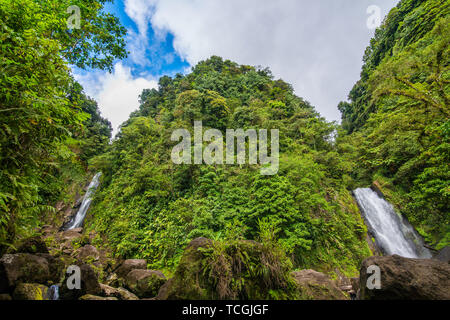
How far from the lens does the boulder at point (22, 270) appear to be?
8.59 feet

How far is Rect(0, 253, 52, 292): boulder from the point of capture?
262cm

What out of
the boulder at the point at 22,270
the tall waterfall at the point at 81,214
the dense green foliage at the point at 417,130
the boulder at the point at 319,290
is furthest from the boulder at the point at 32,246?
the tall waterfall at the point at 81,214

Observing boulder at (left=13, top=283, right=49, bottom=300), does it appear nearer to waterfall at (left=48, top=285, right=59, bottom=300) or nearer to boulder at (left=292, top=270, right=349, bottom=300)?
waterfall at (left=48, top=285, right=59, bottom=300)

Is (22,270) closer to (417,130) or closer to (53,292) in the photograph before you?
(53,292)

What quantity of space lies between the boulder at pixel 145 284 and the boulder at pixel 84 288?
109 cm

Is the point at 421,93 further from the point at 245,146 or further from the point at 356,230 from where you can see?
the point at 245,146

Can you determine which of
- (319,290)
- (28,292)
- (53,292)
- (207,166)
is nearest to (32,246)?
(53,292)

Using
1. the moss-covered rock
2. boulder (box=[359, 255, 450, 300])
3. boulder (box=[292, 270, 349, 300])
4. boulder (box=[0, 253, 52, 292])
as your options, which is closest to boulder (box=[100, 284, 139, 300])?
boulder (box=[0, 253, 52, 292])

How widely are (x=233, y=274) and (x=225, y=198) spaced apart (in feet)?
19.7

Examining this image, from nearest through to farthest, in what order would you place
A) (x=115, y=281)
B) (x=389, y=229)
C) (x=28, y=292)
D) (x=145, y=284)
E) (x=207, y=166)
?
(x=28, y=292) → (x=145, y=284) → (x=115, y=281) → (x=207, y=166) → (x=389, y=229)

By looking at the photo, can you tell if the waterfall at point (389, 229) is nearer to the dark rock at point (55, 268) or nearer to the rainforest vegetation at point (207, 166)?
the rainforest vegetation at point (207, 166)

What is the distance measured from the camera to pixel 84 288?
3475 mm

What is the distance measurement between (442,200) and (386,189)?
3671 mm

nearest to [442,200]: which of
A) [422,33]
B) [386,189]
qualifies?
[386,189]
